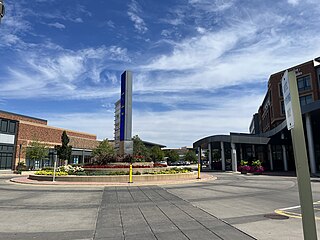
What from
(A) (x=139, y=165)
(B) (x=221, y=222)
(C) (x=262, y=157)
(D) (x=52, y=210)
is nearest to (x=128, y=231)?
(B) (x=221, y=222)

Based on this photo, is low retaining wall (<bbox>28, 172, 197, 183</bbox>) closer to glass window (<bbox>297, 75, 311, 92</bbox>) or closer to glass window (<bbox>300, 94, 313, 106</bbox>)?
glass window (<bbox>300, 94, 313, 106</bbox>)

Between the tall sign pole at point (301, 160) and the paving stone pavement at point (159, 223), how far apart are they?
3.60 meters

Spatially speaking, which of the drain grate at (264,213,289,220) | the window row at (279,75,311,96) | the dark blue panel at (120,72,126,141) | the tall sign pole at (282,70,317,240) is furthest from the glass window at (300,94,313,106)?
the tall sign pole at (282,70,317,240)

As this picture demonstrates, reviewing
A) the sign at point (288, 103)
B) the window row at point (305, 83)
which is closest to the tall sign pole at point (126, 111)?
the sign at point (288, 103)

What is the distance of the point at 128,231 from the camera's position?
6562 mm

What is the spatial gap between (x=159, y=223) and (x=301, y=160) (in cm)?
553

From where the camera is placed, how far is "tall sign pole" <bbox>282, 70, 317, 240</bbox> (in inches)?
102

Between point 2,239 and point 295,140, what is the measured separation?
6543 mm

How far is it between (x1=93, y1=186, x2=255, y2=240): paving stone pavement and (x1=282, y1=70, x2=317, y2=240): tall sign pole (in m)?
3.60

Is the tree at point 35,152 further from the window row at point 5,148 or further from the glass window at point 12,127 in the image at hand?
the glass window at point 12,127

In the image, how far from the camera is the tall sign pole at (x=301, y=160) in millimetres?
2584

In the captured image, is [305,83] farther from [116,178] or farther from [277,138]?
[116,178]

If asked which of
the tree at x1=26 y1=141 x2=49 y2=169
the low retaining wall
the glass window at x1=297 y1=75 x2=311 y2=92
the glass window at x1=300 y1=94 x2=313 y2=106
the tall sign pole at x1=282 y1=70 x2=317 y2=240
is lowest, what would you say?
the low retaining wall

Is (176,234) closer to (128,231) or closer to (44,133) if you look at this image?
(128,231)
